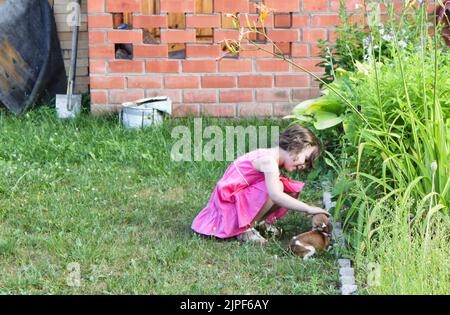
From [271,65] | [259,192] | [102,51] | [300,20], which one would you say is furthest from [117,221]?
[300,20]

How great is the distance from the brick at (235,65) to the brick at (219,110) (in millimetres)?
275

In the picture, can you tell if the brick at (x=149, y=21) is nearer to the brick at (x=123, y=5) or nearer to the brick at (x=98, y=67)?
the brick at (x=123, y=5)

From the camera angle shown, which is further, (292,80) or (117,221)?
(292,80)

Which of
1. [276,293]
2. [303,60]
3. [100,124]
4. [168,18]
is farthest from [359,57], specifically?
[276,293]

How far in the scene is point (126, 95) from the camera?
655cm

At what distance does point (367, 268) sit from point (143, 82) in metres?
3.27

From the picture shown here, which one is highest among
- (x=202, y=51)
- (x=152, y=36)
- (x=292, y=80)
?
(x=152, y=36)

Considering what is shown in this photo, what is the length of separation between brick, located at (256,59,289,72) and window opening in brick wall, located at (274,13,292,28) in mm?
268

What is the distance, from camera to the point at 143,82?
6.53 metres

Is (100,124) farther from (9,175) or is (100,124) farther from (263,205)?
(263,205)

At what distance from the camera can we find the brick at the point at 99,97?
6.54m

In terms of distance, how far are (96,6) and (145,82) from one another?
660mm

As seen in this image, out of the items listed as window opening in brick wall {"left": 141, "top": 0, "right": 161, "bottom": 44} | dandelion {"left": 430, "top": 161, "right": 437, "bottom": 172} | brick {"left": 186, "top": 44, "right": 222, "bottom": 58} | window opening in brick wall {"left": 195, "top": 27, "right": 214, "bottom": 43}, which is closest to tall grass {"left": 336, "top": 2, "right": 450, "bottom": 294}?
dandelion {"left": 430, "top": 161, "right": 437, "bottom": 172}

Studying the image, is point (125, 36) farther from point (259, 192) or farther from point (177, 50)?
point (259, 192)
